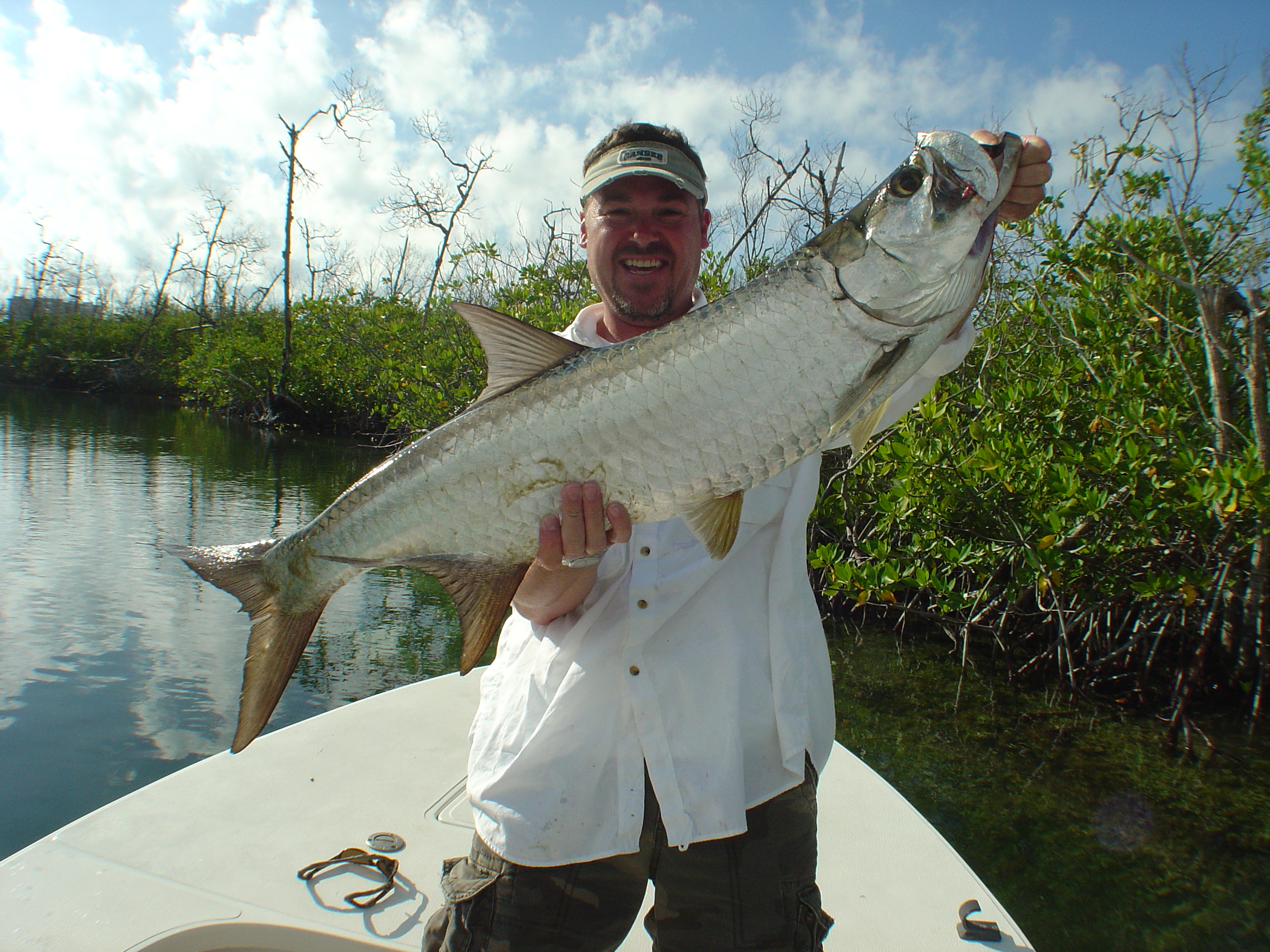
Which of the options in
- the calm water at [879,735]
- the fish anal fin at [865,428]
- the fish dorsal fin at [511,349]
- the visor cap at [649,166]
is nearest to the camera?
the fish anal fin at [865,428]

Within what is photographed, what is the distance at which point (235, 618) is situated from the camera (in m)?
8.95

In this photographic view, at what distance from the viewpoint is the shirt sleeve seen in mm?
1836

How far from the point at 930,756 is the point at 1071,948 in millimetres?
2141

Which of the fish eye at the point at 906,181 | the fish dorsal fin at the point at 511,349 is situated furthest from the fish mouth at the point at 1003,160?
the fish dorsal fin at the point at 511,349

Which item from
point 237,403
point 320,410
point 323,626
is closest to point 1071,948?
point 323,626

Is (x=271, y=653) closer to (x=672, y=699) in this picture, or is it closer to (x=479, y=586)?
(x=479, y=586)

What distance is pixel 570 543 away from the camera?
74.5 inches

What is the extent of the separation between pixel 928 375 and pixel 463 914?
73.4 inches

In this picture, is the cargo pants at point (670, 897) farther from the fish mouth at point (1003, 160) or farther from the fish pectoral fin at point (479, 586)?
the fish mouth at point (1003, 160)

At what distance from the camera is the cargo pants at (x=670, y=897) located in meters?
1.92

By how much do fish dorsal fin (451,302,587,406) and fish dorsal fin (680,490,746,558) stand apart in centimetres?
53

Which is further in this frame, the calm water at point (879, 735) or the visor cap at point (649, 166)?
the calm water at point (879, 735)

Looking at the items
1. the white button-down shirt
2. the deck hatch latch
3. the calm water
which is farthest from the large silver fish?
the calm water

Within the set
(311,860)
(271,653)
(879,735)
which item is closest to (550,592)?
(271,653)
